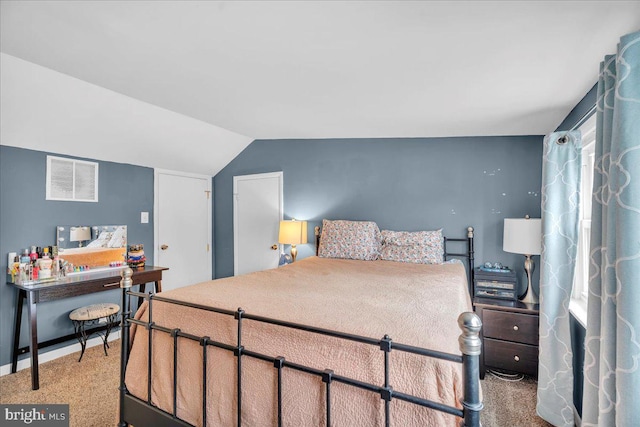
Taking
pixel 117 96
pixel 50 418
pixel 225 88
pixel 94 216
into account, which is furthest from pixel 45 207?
pixel 225 88

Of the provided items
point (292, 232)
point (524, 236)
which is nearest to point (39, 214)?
point (292, 232)

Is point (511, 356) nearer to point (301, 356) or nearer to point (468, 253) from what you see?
point (468, 253)

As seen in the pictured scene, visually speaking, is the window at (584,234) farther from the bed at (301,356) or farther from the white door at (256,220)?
the white door at (256,220)

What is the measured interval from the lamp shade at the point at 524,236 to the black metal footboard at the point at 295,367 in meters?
2.06

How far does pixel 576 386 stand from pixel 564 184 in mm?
1265

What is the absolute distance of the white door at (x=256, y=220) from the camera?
4.27 meters

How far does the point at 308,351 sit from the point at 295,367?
8 cm

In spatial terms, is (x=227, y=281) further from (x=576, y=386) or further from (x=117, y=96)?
(x=576, y=386)

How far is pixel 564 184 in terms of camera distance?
6.72 feet

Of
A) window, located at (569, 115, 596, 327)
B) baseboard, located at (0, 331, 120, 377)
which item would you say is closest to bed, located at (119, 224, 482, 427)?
window, located at (569, 115, 596, 327)

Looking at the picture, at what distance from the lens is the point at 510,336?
2439mm

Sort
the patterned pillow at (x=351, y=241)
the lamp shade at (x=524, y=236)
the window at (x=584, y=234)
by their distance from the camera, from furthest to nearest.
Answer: the patterned pillow at (x=351, y=241) → the lamp shade at (x=524, y=236) → the window at (x=584, y=234)

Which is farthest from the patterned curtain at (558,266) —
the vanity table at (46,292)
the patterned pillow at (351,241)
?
the vanity table at (46,292)

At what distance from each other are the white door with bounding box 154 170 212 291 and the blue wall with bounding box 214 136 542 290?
→ 0.86 meters
